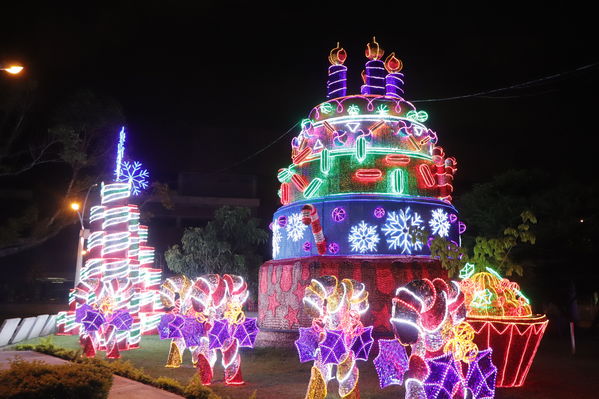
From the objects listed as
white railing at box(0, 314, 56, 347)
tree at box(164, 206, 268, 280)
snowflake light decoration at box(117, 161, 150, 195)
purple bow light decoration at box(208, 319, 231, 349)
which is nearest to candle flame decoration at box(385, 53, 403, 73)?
snowflake light decoration at box(117, 161, 150, 195)

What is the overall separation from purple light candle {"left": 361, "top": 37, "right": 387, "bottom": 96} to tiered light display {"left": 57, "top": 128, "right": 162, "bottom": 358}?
31.9 ft

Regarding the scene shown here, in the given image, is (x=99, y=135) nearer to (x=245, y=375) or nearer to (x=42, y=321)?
(x=42, y=321)

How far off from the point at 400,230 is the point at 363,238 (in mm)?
1282

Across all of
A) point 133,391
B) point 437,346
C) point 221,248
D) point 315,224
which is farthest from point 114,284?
point 221,248

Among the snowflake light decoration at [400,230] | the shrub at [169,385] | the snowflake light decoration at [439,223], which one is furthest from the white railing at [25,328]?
the snowflake light decoration at [439,223]

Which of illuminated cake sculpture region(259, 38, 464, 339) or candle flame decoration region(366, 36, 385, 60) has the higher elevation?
candle flame decoration region(366, 36, 385, 60)

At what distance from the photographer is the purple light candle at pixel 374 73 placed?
20750mm

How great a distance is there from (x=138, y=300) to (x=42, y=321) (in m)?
3.98

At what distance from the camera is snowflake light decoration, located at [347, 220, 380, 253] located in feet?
59.7

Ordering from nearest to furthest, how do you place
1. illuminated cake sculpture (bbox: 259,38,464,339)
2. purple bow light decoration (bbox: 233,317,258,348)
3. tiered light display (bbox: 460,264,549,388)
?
1. tiered light display (bbox: 460,264,549,388)
2. purple bow light decoration (bbox: 233,317,258,348)
3. illuminated cake sculpture (bbox: 259,38,464,339)

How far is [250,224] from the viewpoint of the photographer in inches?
1526

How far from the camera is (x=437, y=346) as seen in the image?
8.02 m

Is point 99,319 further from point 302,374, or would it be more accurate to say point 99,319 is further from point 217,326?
point 302,374

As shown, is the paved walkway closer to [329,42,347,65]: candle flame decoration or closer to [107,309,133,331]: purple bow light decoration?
[107,309,133,331]: purple bow light decoration
